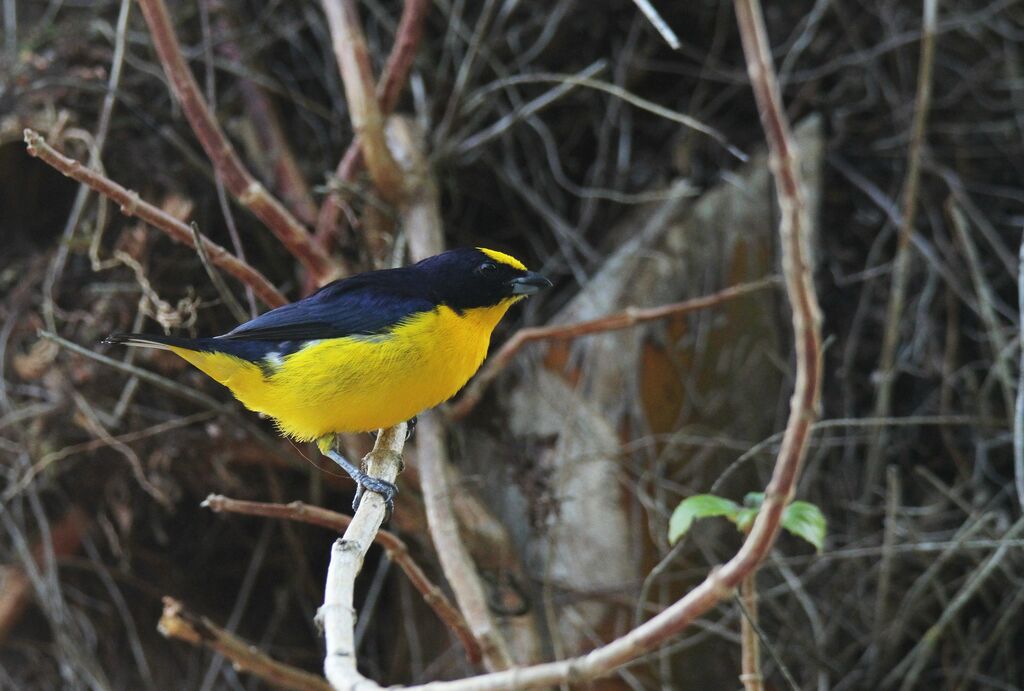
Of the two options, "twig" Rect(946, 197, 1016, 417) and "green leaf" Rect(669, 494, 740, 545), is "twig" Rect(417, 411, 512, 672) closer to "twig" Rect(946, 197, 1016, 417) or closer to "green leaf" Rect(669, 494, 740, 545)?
"green leaf" Rect(669, 494, 740, 545)

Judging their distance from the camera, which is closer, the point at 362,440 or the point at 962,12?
the point at 362,440

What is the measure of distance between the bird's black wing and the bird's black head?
7 centimetres

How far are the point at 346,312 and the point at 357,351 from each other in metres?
0.13

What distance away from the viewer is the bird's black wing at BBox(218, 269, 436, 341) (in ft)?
8.04

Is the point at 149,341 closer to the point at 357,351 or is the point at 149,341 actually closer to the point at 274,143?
the point at 357,351

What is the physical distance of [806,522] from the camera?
212 cm

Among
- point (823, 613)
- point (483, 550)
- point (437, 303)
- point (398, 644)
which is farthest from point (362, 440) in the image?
point (823, 613)

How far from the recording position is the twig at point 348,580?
3.66 ft

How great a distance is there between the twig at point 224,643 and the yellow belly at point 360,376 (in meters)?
0.48

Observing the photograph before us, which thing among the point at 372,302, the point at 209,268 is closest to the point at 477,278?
the point at 372,302

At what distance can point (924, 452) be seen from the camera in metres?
3.73

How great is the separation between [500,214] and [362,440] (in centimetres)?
126

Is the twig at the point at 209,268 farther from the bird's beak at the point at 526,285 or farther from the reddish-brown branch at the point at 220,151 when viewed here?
the bird's beak at the point at 526,285

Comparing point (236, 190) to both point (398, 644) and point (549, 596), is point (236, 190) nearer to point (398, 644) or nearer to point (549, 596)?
point (549, 596)
